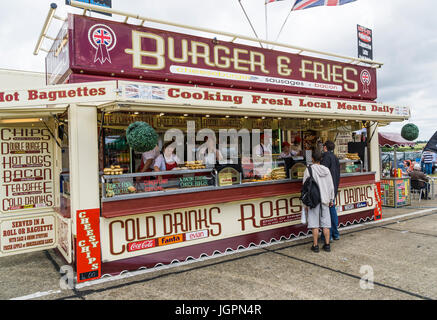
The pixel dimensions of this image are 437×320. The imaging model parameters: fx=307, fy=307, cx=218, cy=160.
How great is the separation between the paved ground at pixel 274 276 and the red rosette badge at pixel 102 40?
3596 mm

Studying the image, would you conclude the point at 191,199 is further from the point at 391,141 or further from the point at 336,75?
the point at 391,141

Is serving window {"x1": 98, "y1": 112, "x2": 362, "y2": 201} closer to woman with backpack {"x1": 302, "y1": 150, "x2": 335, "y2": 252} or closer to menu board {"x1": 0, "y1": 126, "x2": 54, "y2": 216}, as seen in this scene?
woman with backpack {"x1": 302, "y1": 150, "x2": 335, "y2": 252}

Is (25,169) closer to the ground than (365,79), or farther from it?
closer to the ground

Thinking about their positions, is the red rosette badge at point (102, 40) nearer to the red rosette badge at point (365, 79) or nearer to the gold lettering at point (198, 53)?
the gold lettering at point (198, 53)

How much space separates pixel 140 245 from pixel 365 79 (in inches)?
311

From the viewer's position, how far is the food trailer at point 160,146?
182 inches

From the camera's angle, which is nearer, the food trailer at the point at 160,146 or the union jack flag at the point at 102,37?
the food trailer at the point at 160,146

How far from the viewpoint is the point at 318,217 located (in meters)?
5.60

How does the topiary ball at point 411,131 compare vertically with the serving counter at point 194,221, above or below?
above

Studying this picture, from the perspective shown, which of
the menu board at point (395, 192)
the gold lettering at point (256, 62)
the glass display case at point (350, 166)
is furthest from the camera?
the menu board at point (395, 192)

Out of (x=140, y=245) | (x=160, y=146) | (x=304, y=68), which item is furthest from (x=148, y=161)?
(x=304, y=68)

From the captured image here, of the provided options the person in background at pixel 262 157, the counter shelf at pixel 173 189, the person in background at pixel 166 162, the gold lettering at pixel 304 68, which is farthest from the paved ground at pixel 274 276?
the gold lettering at pixel 304 68

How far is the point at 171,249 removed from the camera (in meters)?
5.15
